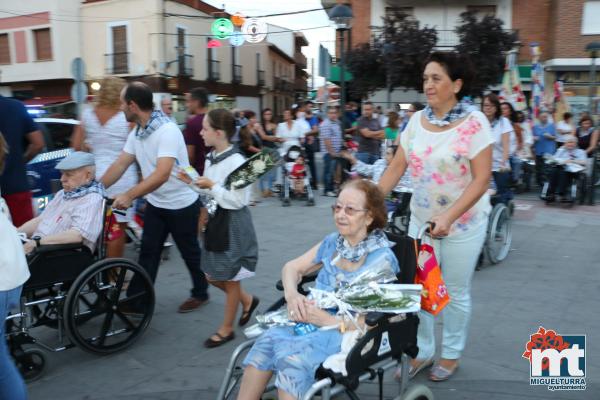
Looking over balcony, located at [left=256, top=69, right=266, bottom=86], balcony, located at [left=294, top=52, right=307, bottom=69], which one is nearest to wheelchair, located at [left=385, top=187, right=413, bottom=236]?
balcony, located at [left=256, top=69, right=266, bottom=86]

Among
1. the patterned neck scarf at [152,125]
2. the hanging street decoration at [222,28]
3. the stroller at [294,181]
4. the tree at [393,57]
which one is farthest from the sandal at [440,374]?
the hanging street decoration at [222,28]

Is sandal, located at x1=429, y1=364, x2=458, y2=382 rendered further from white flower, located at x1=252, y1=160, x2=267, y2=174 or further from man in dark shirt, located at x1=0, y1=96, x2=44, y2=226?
man in dark shirt, located at x1=0, y1=96, x2=44, y2=226

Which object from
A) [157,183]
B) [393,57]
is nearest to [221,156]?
[157,183]

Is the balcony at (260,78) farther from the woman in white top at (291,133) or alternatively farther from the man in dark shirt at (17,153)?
the man in dark shirt at (17,153)

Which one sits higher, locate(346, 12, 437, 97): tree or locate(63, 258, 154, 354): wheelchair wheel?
locate(346, 12, 437, 97): tree

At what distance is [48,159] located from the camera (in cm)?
650

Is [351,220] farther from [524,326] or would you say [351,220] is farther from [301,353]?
[524,326]

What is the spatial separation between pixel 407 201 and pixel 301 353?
3931 millimetres

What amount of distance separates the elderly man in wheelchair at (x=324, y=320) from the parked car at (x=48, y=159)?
4235 millimetres

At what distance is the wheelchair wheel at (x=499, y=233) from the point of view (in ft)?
19.0

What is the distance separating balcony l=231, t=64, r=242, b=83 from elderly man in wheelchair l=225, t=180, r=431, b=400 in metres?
32.3

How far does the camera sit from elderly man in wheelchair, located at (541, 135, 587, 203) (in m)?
9.10

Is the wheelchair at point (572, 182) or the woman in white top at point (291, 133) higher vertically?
the woman in white top at point (291, 133)

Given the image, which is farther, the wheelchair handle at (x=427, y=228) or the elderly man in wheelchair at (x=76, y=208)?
the elderly man in wheelchair at (x=76, y=208)
